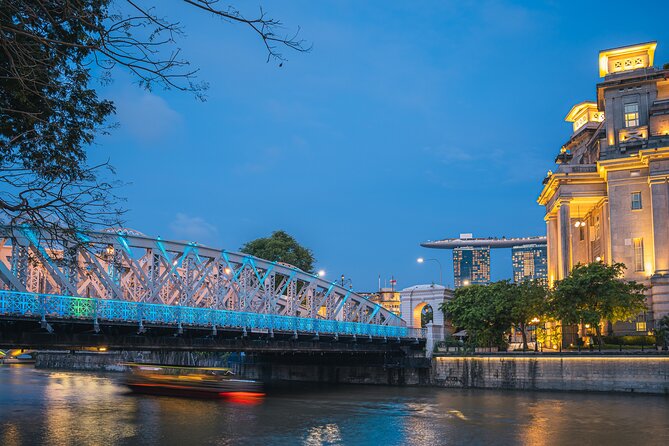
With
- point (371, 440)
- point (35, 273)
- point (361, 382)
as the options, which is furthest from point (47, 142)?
point (361, 382)

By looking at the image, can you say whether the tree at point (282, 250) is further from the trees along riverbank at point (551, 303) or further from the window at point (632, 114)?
the window at point (632, 114)

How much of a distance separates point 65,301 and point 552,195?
187 feet

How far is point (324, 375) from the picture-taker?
71.3m

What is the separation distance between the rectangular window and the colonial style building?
26mm

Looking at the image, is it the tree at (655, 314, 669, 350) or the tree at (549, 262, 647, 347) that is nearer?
the tree at (655, 314, 669, 350)

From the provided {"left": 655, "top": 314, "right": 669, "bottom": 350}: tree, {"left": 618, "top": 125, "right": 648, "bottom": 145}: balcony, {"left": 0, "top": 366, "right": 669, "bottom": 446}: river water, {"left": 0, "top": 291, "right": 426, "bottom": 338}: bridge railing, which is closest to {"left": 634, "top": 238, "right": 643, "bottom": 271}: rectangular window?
{"left": 655, "top": 314, "right": 669, "bottom": 350}: tree

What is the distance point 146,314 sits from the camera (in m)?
39.2

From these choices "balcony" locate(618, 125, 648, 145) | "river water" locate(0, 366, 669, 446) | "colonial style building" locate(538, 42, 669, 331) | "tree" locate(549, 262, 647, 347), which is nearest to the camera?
"river water" locate(0, 366, 669, 446)

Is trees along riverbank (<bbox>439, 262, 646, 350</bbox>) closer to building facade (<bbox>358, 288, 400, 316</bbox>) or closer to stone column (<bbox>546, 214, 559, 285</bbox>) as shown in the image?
stone column (<bbox>546, 214, 559, 285</bbox>)

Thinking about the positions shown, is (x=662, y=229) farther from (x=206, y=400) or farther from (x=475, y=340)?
(x=206, y=400)

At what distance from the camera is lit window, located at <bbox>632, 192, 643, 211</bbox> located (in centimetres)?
6200

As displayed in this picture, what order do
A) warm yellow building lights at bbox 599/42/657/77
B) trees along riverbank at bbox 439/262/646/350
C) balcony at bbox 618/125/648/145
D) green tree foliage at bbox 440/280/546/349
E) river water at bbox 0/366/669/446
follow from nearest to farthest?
1. river water at bbox 0/366/669/446
2. trees along riverbank at bbox 439/262/646/350
3. green tree foliage at bbox 440/280/546/349
4. balcony at bbox 618/125/648/145
5. warm yellow building lights at bbox 599/42/657/77

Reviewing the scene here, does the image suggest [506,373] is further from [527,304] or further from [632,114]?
[632,114]

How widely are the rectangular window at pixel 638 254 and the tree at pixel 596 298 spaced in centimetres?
549
